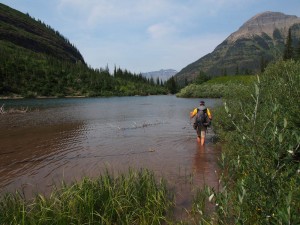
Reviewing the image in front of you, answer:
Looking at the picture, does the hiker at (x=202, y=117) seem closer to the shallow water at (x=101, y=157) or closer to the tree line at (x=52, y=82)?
the shallow water at (x=101, y=157)

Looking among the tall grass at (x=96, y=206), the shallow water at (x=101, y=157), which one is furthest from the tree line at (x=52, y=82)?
the tall grass at (x=96, y=206)

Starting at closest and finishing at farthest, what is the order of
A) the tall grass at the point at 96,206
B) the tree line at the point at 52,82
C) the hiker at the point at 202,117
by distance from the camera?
the tall grass at the point at 96,206 → the hiker at the point at 202,117 → the tree line at the point at 52,82

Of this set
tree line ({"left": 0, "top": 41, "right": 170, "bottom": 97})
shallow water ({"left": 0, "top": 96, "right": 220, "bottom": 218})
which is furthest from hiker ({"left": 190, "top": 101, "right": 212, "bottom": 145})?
tree line ({"left": 0, "top": 41, "right": 170, "bottom": 97})

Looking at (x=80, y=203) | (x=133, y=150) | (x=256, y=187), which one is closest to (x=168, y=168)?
(x=133, y=150)

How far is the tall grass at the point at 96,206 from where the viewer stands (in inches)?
279

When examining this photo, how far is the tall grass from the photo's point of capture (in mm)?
7078

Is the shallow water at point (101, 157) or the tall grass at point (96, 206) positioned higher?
the tall grass at point (96, 206)

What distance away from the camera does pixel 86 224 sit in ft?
23.5

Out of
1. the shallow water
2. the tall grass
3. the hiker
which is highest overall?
the hiker

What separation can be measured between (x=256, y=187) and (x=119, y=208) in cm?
461

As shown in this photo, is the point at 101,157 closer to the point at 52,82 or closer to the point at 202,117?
the point at 202,117

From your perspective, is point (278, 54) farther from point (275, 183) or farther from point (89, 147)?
point (89, 147)

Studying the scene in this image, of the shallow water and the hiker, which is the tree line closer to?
the shallow water

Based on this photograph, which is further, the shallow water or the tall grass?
the shallow water
